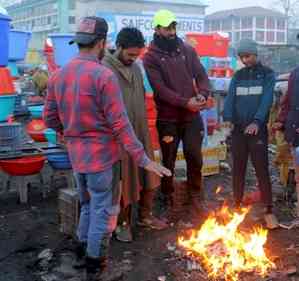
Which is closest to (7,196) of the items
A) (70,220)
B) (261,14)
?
(70,220)

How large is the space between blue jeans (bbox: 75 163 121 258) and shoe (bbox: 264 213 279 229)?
6.33ft

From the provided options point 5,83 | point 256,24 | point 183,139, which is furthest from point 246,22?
point 183,139

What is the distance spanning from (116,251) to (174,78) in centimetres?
190

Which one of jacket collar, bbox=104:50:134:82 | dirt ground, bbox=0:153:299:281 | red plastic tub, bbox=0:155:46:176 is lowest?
dirt ground, bbox=0:153:299:281

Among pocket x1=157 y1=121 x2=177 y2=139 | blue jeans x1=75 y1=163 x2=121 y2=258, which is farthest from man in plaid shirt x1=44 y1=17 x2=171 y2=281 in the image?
pocket x1=157 y1=121 x2=177 y2=139

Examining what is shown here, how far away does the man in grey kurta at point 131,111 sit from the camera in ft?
15.1

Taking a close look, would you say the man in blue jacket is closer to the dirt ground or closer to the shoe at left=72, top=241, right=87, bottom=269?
the dirt ground

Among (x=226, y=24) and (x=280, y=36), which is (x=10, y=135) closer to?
(x=280, y=36)

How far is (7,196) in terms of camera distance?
6.60 meters

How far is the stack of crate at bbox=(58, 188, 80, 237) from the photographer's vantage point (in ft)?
16.1

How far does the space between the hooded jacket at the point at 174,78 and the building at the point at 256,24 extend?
4924cm

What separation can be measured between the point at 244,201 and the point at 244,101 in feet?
4.79

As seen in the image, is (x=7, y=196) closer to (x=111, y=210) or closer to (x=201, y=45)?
(x=111, y=210)

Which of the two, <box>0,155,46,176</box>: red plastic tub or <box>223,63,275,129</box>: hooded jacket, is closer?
<box>223,63,275,129</box>: hooded jacket
